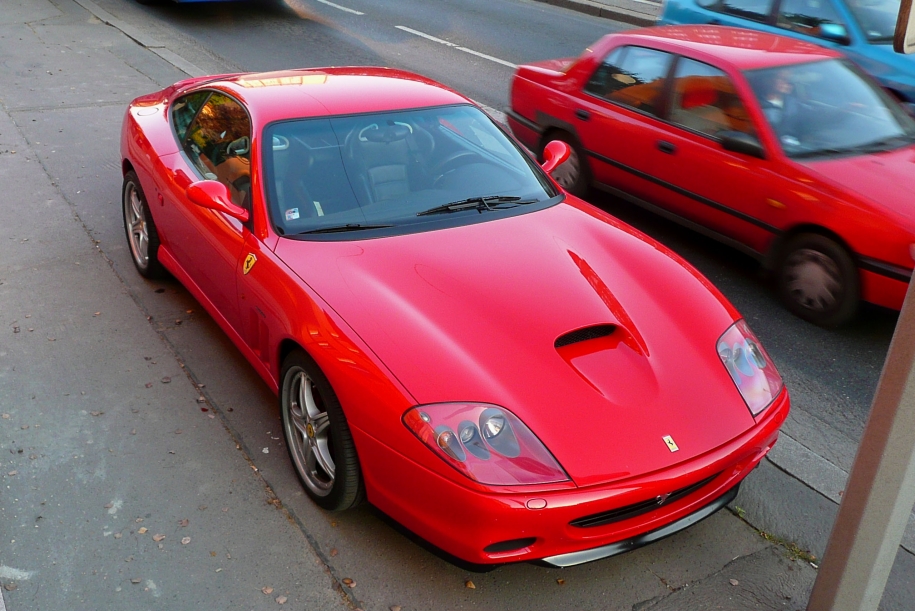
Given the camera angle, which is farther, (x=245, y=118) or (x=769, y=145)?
(x=769, y=145)

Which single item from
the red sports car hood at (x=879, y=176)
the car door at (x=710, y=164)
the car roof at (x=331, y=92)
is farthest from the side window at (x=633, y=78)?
the car roof at (x=331, y=92)

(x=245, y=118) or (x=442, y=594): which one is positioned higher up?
(x=245, y=118)

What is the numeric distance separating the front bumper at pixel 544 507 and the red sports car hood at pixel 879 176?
2.43 metres

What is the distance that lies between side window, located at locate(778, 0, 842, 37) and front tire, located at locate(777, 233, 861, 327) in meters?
4.13

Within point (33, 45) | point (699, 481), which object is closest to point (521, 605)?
point (699, 481)

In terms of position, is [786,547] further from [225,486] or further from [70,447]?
[70,447]

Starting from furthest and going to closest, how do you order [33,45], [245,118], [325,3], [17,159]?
[325,3], [33,45], [17,159], [245,118]

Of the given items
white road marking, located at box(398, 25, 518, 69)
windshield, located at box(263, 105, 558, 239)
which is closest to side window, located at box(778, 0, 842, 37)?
white road marking, located at box(398, 25, 518, 69)

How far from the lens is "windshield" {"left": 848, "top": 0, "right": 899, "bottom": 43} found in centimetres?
819

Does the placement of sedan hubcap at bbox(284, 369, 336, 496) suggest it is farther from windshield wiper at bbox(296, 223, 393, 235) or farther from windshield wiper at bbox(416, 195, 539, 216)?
windshield wiper at bbox(416, 195, 539, 216)

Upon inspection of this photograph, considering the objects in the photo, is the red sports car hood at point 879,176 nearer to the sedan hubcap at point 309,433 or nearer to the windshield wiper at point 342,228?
the windshield wiper at point 342,228

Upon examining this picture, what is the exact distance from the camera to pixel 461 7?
1652cm

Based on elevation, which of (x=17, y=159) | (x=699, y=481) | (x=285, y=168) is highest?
(x=285, y=168)

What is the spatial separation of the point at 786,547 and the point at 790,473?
0.52 meters
